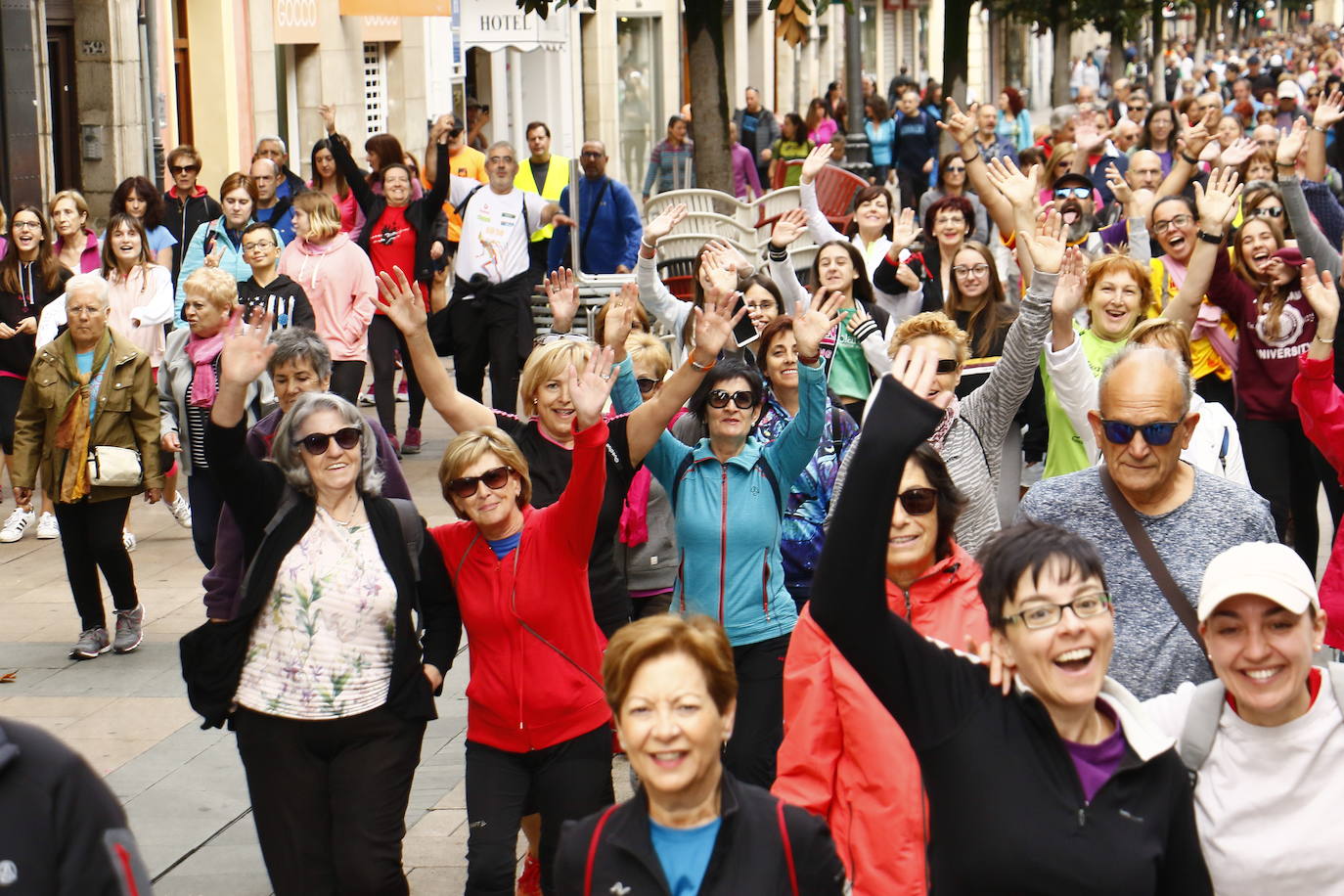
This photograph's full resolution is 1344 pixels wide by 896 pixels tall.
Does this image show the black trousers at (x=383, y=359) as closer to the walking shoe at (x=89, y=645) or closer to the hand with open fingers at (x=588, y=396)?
the walking shoe at (x=89, y=645)

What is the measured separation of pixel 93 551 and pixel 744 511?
12.5 ft

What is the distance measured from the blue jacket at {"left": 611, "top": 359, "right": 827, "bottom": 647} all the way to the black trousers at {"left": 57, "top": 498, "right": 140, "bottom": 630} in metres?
3.43

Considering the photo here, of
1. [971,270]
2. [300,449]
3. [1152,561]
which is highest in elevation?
[971,270]

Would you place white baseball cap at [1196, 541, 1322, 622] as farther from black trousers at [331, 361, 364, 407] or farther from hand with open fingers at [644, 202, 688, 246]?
black trousers at [331, 361, 364, 407]

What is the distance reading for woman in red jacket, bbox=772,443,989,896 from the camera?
4.16 meters

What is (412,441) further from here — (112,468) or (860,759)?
(860,759)

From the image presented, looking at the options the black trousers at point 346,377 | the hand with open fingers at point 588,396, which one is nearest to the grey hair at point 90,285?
the black trousers at point 346,377

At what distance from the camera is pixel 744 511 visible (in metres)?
Result: 6.13

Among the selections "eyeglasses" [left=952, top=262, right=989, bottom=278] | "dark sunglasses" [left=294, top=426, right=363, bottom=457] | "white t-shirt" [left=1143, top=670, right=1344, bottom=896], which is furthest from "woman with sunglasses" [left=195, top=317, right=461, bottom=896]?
"eyeglasses" [left=952, top=262, right=989, bottom=278]

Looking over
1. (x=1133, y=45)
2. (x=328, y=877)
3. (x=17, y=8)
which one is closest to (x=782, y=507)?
(x=328, y=877)

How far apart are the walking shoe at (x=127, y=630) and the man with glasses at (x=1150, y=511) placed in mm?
5293

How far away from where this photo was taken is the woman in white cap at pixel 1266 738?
3.66 m

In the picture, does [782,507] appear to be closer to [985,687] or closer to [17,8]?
[985,687]

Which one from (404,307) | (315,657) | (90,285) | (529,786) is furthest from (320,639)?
(90,285)
